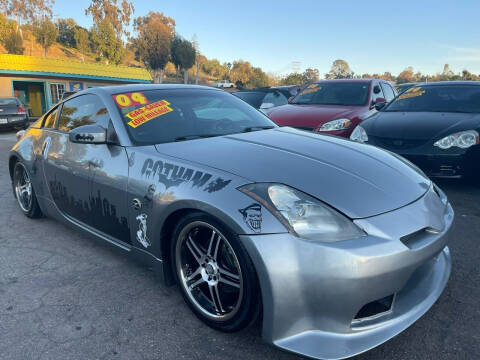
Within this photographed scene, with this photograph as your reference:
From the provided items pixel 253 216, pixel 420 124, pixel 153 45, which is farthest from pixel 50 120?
pixel 153 45

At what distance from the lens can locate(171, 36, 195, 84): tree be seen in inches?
2672

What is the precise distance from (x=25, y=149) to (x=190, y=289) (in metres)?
2.61

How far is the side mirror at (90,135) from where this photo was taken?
2.63m

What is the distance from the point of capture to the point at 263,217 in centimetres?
179

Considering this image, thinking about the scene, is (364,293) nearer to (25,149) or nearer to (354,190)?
(354,190)

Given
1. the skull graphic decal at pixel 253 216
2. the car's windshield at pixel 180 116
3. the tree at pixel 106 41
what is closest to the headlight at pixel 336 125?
the car's windshield at pixel 180 116

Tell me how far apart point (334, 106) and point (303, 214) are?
4983mm

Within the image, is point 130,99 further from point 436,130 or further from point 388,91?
point 388,91

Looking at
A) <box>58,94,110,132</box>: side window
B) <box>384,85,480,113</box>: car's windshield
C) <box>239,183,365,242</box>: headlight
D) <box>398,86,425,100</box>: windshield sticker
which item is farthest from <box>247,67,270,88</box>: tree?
<box>239,183,365,242</box>: headlight

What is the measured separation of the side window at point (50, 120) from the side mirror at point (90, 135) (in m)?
1.06

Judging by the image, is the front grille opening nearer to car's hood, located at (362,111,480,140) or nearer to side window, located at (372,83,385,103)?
car's hood, located at (362,111,480,140)

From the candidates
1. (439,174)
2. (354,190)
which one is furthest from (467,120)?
(354,190)

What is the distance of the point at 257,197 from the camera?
185 cm

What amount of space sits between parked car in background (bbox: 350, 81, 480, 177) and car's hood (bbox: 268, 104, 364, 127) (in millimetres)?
615
